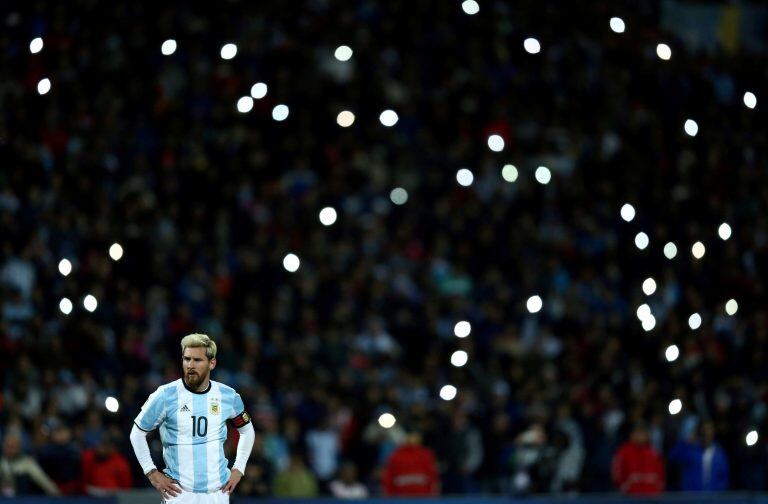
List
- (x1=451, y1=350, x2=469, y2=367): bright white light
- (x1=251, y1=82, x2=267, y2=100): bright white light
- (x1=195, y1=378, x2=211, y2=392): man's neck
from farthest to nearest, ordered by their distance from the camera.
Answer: (x1=251, y1=82, x2=267, y2=100): bright white light
(x1=451, y1=350, x2=469, y2=367): bright white light
(x1=195, y1=378, x2=211, y2=392): man's neck

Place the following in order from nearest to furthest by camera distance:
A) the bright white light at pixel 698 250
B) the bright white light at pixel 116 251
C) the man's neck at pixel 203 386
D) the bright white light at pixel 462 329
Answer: the man's neck at pixel 203 386, the bright white light at pixel 116 251, the bright white light at pixel 462 329, the bright white light at pixel 698 250

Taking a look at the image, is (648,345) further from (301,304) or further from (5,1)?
(5,1)

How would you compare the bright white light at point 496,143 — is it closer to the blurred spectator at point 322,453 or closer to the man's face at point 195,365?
the blurred spectator at point 322,453

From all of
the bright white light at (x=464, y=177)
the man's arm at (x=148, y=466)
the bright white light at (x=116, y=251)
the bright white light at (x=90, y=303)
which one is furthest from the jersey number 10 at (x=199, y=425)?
the bright white light at (x=464, y=177)

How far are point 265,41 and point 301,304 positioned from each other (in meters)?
3.64

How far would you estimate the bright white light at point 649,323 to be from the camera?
18.7 metres

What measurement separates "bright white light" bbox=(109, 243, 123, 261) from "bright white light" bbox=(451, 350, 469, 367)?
3.72 m

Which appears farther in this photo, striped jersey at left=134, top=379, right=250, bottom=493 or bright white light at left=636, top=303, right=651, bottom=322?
bright white light at left=636, top=303, right=651, bottom=322

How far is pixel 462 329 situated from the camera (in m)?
18.7

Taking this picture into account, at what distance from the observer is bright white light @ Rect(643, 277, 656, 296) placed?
19047mm

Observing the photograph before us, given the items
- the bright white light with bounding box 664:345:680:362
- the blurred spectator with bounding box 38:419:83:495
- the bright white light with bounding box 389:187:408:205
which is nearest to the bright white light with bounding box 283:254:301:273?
the bright white light with bounding box 389:187:408:205

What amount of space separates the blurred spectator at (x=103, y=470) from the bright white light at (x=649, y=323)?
6232mm

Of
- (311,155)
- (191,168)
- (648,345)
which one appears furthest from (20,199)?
(648,345)

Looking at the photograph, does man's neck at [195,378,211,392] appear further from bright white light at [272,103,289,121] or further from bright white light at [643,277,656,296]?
bright white light at [272,103,289,121]
